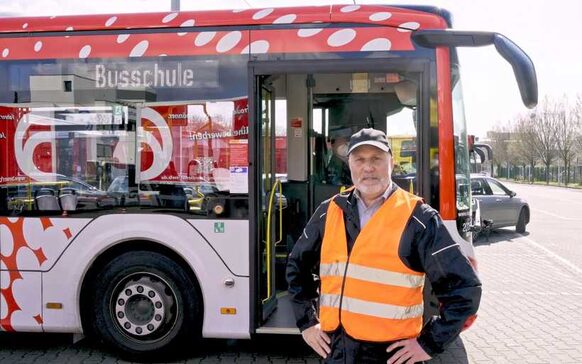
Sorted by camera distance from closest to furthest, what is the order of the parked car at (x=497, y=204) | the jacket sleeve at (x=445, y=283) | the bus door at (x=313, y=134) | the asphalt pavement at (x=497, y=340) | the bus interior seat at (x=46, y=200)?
the jacket sleeve at (x=445, y=283)
the bus interior seat at (x=46, y=200)
the asphalt pavement at (x=497, y=340)
the bus door at (x=313, y=134)
the parked car at (x=497, y=204)

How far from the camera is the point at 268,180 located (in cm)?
546

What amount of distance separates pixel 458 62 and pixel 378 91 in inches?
75.1

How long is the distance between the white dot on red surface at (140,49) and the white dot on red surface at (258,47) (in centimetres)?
88

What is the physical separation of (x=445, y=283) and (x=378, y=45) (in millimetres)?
2834

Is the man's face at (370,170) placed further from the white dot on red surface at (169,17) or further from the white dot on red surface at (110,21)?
the white dot on red surface at (110,21)

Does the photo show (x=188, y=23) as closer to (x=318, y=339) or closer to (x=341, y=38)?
(x=341, y=38)

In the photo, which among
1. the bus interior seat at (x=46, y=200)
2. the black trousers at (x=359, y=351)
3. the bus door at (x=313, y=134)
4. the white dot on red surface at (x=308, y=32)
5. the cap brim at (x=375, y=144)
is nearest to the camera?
the black trousers at (x=359, y=351)

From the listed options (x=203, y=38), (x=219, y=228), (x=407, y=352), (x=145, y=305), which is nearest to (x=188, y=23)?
(x=203, y=38)

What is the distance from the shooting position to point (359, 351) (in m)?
2.38

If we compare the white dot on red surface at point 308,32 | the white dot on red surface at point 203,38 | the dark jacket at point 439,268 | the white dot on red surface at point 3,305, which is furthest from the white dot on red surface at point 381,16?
the white dot on red surface at point 3,305

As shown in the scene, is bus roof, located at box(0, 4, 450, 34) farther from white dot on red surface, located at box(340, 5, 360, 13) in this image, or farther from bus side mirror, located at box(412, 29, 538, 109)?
bus side mirror, located at box(412, 29, 538, 109)

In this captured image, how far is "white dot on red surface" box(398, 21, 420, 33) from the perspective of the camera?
4.62 metres

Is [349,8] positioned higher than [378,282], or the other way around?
[349,8]

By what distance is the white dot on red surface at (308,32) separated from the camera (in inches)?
186
